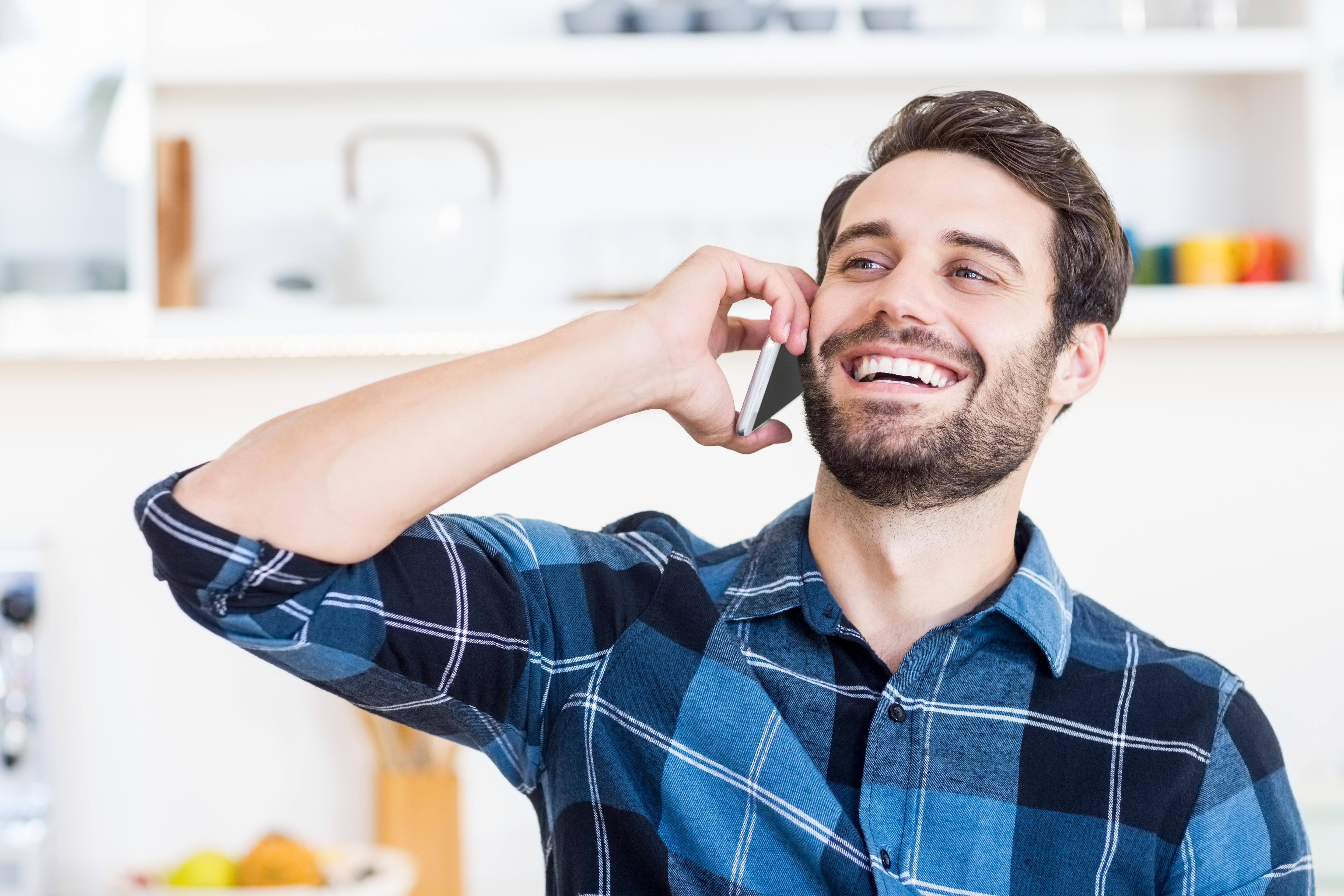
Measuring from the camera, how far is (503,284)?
2240 mm

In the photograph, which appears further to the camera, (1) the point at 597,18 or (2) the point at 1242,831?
(1) the point at 597,18

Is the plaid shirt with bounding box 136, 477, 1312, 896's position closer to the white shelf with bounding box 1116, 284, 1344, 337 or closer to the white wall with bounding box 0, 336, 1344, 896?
the white shelf with bounding box 1116, 284, 1344, 337

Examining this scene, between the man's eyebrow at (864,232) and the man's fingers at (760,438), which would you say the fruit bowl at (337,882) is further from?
the man's eyebrow at (864,232)

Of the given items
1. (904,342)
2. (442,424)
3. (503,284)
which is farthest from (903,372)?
(503,284)

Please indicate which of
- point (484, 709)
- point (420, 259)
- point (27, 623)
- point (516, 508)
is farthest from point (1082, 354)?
point (27, 623)

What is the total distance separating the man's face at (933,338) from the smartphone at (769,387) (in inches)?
1.2

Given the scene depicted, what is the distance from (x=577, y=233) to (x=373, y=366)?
0.41 meters

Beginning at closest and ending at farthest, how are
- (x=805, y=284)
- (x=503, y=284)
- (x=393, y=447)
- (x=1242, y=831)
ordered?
(x=393, y=447) → (x=1242, y=831) → (x=805, y=284) → (x=503, y=284)

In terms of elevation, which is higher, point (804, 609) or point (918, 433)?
point (918, 433)

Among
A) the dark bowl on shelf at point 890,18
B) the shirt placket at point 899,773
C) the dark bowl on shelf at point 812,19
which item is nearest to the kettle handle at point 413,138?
the dark bowl on shelf at point 812,19

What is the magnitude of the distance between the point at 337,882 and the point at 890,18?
151cm

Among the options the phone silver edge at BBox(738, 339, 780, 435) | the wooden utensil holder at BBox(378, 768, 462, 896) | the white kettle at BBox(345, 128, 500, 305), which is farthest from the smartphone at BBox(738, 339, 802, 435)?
the wooden utensil holder at BBox(378, 768, 462, 896)

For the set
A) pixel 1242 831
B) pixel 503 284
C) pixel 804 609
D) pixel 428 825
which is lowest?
pixel 428 825

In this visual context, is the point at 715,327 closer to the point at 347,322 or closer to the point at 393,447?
the point at 393,447
